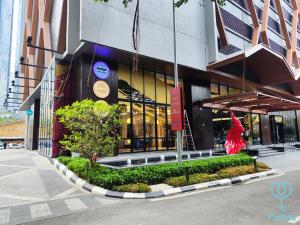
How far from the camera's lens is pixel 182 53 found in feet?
62.2

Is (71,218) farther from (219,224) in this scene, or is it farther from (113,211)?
(219,224)

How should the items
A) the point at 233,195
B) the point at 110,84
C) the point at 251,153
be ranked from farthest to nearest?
the point at 251,153, the point at 110,84, the point at 233,195

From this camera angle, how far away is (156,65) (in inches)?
748

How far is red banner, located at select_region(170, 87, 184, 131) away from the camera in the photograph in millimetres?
10562

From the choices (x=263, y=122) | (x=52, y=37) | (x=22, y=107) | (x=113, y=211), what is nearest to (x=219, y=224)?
(x=113, y=211)

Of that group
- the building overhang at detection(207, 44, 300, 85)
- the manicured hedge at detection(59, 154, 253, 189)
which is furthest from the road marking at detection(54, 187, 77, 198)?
the building overhang at detection(207, 44, 300, 85)

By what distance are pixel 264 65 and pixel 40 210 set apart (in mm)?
22544

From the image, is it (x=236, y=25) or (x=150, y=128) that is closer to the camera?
(x=150, y=128)

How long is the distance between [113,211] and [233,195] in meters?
3.98

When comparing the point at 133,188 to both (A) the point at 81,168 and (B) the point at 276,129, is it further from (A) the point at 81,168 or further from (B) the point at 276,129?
(B) the point at 276,129

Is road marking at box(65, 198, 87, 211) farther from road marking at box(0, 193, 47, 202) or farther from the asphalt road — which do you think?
road marking at box(0, 193, 47, 202)

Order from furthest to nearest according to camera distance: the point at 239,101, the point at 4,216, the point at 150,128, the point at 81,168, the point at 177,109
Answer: the point at 239,101 < the point at 150,128 < the point at 177,109 < the point at 81,168 < the point at 4,216

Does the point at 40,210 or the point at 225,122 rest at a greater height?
the point at 225,122

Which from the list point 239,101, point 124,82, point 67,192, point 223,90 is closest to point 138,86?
point 124,82
